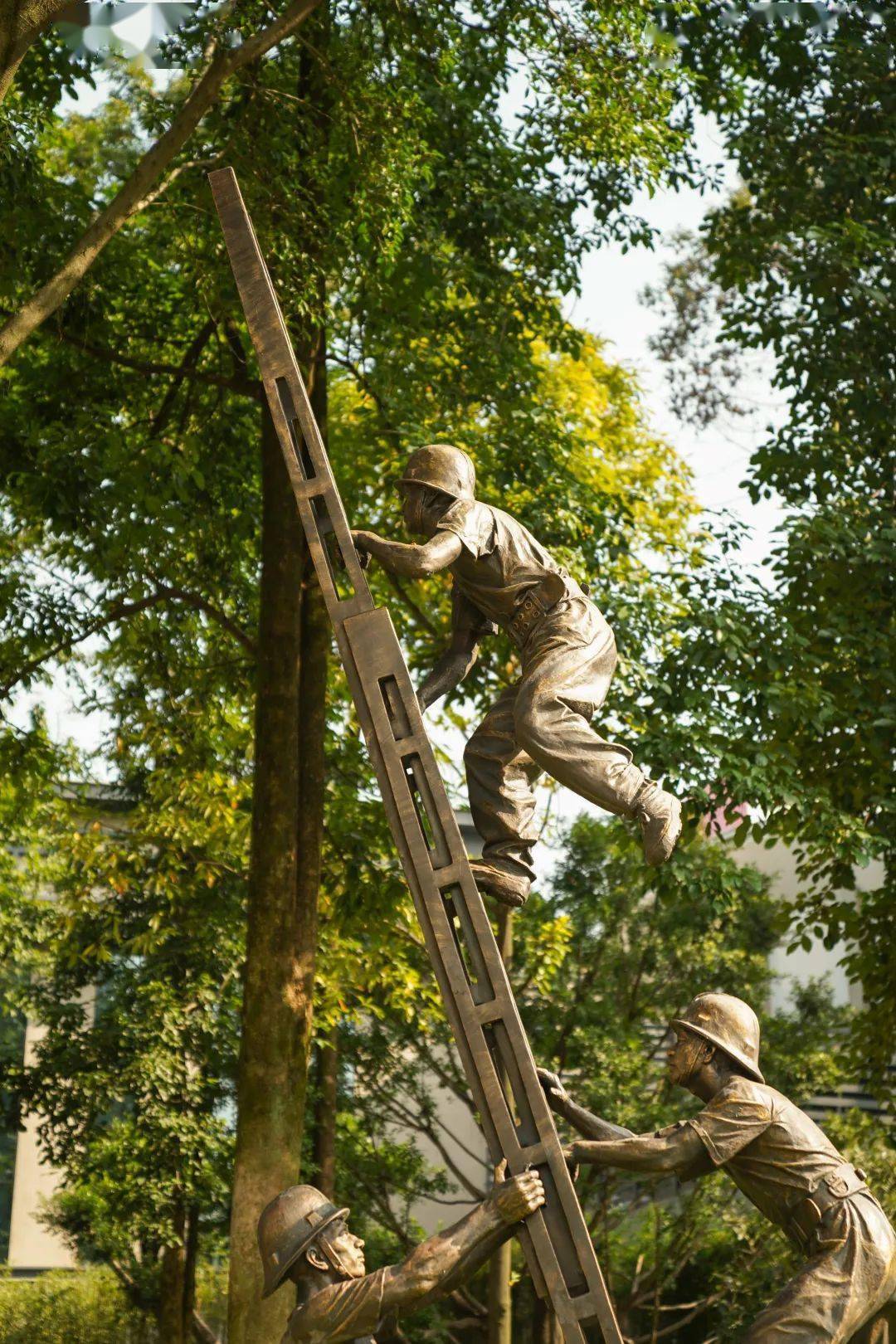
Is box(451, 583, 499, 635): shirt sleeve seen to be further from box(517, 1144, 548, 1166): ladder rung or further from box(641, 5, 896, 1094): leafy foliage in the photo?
box(641, 5, 896, 1094): leafy foliage

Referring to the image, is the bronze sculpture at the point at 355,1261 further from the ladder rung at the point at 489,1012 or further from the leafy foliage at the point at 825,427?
the leafy foliage at the point at 825,427

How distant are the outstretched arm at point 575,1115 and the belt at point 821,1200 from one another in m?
0.61

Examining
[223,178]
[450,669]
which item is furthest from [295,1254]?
[223,178]

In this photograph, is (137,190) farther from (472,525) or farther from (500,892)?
(500,892)

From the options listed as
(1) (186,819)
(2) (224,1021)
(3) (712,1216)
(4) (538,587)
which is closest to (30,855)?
(2) (224,1021)

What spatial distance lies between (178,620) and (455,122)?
506cm

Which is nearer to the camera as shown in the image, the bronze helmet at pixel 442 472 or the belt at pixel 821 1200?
the belt at pixel 821 1200

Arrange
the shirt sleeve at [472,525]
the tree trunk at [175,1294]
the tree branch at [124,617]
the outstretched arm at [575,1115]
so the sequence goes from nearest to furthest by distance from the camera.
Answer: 1. the outstretched arm at [575,1115]
2. the shirt sleeve at [472,525]
3. the tree branch at [124,617]
4. the tree trunk at [175,1294]

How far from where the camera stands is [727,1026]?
232 inches

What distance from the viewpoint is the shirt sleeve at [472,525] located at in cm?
627

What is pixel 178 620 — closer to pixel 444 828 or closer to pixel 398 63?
pixel 398 63

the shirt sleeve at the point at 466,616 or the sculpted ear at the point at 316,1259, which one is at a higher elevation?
the shirt sleeve at the point at 466,616

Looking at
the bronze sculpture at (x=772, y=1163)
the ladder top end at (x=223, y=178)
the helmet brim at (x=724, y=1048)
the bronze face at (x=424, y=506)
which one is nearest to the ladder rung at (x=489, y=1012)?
the bronze sculpture at (x=772, y=1163)

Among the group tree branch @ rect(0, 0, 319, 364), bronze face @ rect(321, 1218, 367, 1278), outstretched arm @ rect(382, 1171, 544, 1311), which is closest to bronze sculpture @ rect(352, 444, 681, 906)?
outstretched arm @ rect(382, 1171, 544, 1311)
